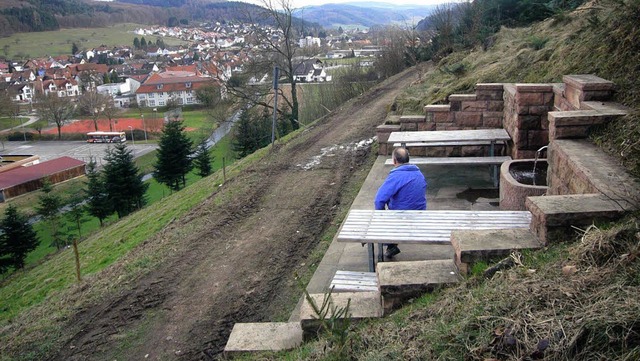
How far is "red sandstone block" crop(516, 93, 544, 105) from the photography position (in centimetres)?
766

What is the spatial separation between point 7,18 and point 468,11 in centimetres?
17158

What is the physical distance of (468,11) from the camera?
23.8 meters

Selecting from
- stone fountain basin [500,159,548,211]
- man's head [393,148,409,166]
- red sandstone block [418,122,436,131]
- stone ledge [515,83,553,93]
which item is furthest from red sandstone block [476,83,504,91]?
man's head [393,148,409,166]

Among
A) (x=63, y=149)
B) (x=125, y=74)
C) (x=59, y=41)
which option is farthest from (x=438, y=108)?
(x=59, y=41)

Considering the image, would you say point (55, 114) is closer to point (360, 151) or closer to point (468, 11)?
point (468, 11)

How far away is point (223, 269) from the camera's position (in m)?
7.05

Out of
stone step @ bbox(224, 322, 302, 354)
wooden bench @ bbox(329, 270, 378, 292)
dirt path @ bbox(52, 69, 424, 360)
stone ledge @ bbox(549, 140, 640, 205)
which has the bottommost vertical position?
dirt path @ bbox(52, 69, 424, 360)

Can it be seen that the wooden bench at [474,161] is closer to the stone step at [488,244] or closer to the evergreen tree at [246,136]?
the stone step at [488,244]

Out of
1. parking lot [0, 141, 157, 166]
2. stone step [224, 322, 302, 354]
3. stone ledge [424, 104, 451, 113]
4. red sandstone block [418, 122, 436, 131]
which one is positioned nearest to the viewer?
stone step [224, 322, 302, 354]

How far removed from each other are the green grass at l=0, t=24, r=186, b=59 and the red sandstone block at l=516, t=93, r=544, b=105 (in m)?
156

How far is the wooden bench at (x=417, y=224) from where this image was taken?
5.03 m

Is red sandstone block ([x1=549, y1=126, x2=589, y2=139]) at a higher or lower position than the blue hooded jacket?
higher

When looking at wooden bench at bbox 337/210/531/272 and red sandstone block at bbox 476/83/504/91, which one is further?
red sandstone block at bbox 476/83/504/91

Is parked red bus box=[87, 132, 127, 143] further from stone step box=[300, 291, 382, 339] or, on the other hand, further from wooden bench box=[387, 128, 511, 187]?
stone step box=[300, 291, 382, 339]
